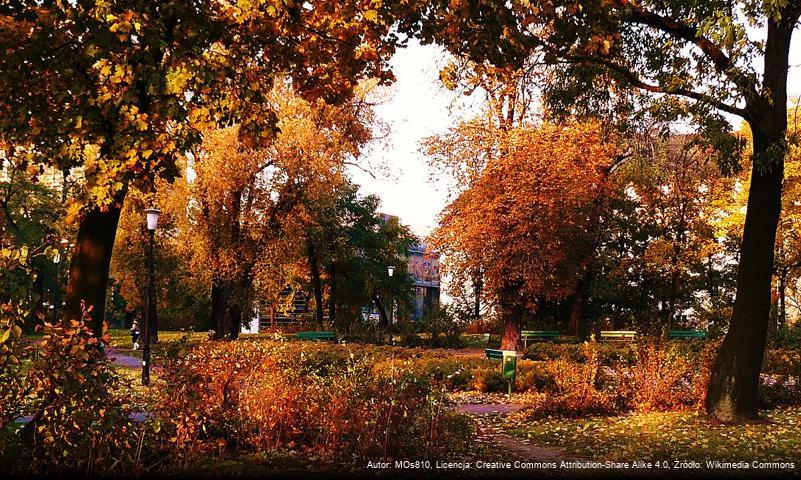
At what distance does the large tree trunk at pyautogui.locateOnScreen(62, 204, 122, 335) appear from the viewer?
359 inches

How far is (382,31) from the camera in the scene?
9.41 m

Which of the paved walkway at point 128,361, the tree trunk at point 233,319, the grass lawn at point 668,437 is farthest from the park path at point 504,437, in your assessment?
the tree trunk at point 233,319

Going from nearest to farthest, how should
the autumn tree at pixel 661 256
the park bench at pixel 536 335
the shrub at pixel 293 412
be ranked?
the shrub at pixel 293 412, the park bench at pixel 536 335, the autumn tree at pixel 661 256

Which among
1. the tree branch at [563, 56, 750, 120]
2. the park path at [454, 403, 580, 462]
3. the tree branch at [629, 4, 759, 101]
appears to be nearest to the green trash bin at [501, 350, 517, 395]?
the park path at [454, 403, 580, 462]

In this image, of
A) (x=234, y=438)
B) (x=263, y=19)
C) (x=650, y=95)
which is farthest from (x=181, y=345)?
(x=650, y=95)

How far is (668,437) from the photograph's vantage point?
9.69 metres

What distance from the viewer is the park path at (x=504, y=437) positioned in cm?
865

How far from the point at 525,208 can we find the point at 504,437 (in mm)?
14734

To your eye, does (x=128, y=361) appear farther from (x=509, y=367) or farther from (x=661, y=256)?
(x=661, y=256)

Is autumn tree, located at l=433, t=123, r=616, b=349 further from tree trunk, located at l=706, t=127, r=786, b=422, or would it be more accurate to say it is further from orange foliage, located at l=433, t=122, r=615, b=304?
tree trunk, located at l=706, t=127, r=786, b=422

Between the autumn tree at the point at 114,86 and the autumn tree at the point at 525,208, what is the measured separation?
586 inches

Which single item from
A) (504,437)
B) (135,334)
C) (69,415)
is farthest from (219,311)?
(69,415)

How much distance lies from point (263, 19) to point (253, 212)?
18783mm

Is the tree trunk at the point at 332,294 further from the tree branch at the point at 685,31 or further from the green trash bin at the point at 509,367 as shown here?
the tree branch at the point at 685,31
